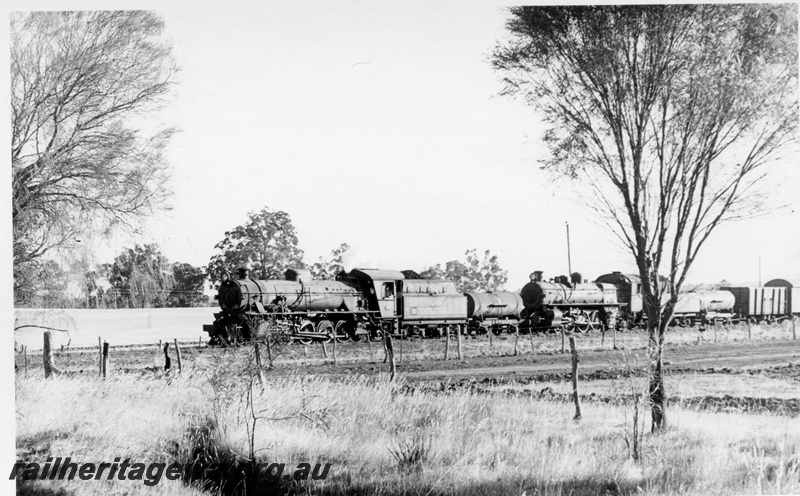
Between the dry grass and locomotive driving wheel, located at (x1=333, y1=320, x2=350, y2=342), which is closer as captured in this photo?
the dry grass

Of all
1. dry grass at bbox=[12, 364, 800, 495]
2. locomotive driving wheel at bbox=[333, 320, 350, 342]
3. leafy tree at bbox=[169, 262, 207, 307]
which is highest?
leafy tree at bbox=[169, 262, 207, 307]

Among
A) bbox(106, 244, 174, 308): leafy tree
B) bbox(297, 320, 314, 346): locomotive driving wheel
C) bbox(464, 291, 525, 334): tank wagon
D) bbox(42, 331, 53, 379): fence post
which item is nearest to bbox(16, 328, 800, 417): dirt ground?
bbox(42, 331, 53, 379): fence post

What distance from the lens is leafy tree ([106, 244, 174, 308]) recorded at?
29.6ft

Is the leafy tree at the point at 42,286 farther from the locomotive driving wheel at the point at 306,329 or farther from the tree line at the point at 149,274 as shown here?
the locomotive driving wheel at the point at 306,329

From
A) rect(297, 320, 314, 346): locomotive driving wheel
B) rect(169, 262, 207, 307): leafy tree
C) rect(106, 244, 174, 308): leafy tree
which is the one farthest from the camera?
rect(297, 320, 314, 346): locomotive driving wheel

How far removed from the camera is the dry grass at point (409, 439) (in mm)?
7262

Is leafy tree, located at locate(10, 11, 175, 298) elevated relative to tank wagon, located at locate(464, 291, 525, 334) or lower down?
elevated

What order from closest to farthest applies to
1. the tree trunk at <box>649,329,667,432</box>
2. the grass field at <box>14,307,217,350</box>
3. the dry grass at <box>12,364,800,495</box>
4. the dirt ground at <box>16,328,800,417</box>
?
the dry grass at <box>12,364,800,495</box> < the tree trunk at <box>649,329,667,432</box> < the grass field at <box>14,307,217,350</box> < the dirt ground at <box>16,328,800,417</box>

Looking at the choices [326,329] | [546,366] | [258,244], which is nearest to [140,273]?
[258,244]

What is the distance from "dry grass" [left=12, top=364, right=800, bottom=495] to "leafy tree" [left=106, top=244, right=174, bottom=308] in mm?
1478

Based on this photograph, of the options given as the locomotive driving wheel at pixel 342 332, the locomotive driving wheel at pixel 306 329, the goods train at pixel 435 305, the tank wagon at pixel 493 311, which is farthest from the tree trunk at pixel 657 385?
the tank wagon at pixel 493 311

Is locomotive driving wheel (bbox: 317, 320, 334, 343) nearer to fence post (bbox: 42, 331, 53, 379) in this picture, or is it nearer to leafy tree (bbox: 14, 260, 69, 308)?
fence post (bbox: 42, 331, 53, 379)

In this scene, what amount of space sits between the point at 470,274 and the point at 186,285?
7.89m

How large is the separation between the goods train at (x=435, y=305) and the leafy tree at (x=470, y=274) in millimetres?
342
